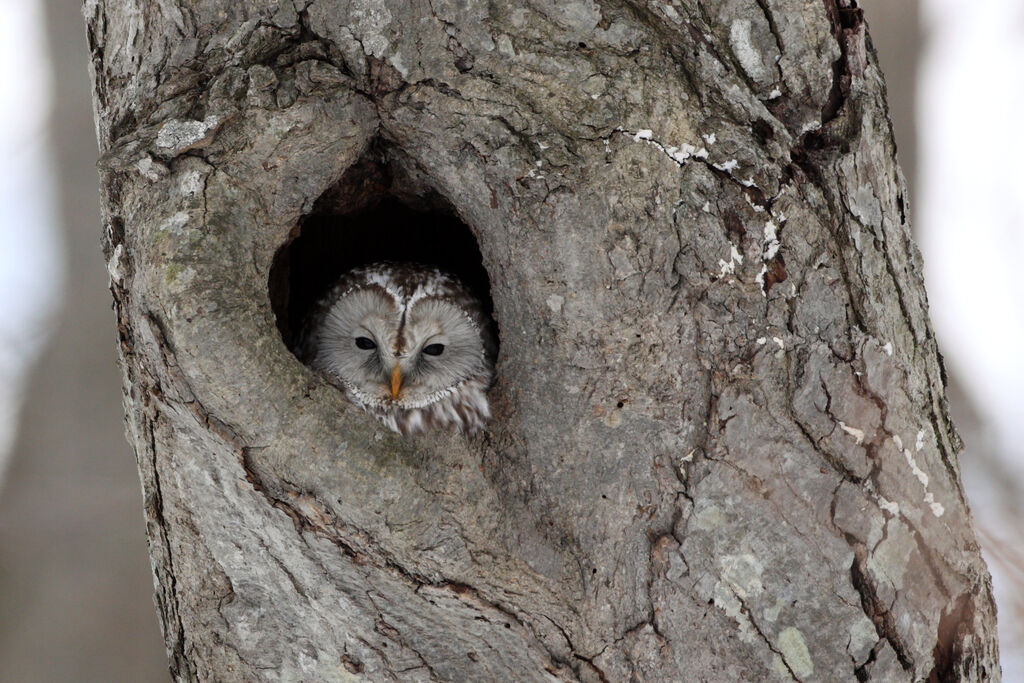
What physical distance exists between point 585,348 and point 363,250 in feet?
5.11

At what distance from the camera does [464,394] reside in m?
2.54

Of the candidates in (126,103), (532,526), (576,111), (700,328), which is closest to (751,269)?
(700,328)

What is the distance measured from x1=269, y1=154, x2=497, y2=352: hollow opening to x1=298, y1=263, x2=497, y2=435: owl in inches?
5.5

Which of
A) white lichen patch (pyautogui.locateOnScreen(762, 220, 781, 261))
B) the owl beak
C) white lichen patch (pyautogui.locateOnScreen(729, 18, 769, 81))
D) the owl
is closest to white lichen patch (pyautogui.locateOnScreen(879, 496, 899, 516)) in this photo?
white lichen patch (pyautogui.locateOnScreen(762, 220, 781, 261))

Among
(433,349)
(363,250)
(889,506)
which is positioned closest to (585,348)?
(889,506)

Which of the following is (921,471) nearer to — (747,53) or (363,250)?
(747,53)

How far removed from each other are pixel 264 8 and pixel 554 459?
114cm

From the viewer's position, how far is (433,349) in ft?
8.80

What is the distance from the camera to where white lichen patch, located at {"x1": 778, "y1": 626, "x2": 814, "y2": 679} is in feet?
5.75

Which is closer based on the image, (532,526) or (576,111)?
(576,111)

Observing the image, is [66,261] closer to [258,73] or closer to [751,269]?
[258,73]

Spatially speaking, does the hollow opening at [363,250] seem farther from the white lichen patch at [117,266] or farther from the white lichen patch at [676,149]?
the white lichen patch at [676,149]

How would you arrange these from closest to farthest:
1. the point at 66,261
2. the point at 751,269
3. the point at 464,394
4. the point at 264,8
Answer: the point at 751,269, the point at 264,8, the point at 464,394, the point at 66,261

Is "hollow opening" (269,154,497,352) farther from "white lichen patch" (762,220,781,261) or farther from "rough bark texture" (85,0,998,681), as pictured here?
"white lichen patch" (762,220,781,261)
